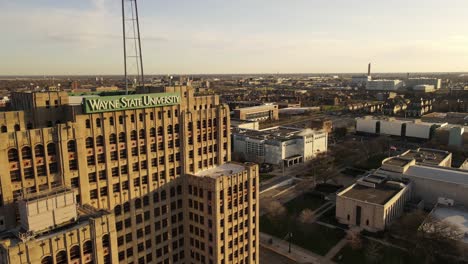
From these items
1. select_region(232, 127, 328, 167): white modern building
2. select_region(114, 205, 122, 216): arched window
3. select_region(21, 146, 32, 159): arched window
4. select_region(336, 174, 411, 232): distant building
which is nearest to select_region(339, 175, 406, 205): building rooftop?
select_region(336, 174, 411, 232): distant building

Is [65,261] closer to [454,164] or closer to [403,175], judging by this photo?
[403,175]

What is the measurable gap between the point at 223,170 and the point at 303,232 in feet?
142

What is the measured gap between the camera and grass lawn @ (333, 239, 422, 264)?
88.9 metres

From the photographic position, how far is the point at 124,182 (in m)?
62.1

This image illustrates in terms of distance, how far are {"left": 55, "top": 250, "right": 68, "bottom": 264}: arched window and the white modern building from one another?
125425 mm

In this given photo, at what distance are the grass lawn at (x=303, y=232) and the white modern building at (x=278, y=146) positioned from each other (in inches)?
2078

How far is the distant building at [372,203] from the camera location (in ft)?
345

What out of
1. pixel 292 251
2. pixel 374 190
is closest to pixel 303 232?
pixel 292 251

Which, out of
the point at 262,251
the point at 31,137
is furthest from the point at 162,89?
the point at 262,251

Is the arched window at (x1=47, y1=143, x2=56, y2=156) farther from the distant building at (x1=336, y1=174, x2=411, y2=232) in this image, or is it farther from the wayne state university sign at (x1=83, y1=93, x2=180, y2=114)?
the distant building at (x1=336, y1=174, x2=411, y2=232)

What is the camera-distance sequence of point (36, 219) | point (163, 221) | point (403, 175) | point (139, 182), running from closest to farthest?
point (36, 219) < point (139, 182) < point (163, 221) < point (403, 175)

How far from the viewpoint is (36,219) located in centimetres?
4600

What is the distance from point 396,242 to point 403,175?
36913mm

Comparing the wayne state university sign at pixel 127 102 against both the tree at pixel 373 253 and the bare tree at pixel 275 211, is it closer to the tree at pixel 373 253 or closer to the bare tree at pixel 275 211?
the bare tree at pixel 275 211
